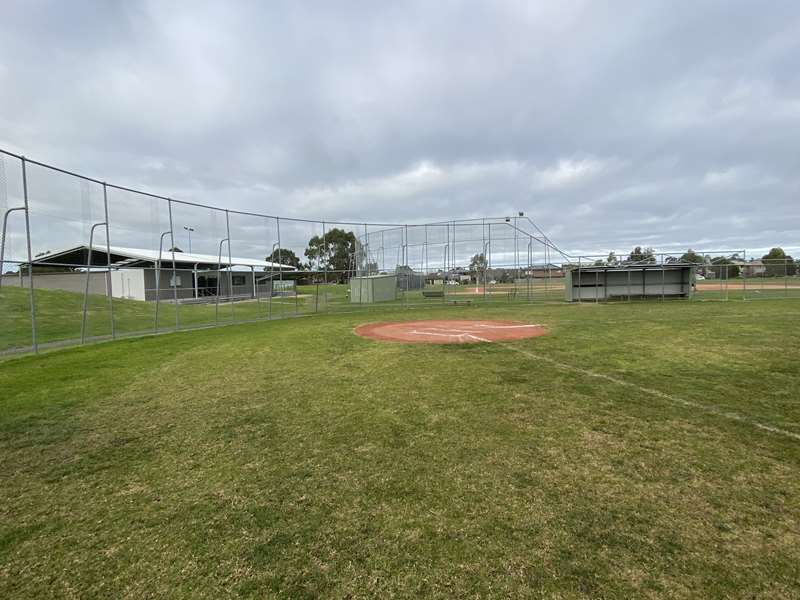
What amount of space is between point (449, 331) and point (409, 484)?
29.2ft

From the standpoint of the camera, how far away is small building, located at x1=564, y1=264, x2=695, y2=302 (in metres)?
23.0

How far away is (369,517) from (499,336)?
27.5 ft

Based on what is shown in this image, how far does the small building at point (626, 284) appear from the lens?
22969mm

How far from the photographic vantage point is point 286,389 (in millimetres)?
5852

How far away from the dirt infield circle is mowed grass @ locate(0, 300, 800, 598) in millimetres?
3690

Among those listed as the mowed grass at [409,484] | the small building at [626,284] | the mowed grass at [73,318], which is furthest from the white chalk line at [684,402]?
the small building at [626,284]

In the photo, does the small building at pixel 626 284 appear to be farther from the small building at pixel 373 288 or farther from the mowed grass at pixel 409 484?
the mowed grass at pixel 409 484

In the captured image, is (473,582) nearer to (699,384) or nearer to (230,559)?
(230,559)

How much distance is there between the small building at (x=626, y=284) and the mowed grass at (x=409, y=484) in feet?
56.3

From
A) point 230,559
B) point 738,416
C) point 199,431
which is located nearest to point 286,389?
point 199,431

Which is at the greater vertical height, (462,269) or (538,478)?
(462,269)

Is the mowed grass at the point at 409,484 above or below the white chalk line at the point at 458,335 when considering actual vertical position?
below

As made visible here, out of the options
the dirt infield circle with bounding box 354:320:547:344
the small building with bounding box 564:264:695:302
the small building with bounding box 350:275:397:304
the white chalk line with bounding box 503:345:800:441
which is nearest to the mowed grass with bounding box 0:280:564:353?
the small building with bounding box 350:275:397:304

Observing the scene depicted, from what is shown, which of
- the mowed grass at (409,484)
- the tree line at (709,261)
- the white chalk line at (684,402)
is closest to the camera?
the mowed grass at (409,484)
